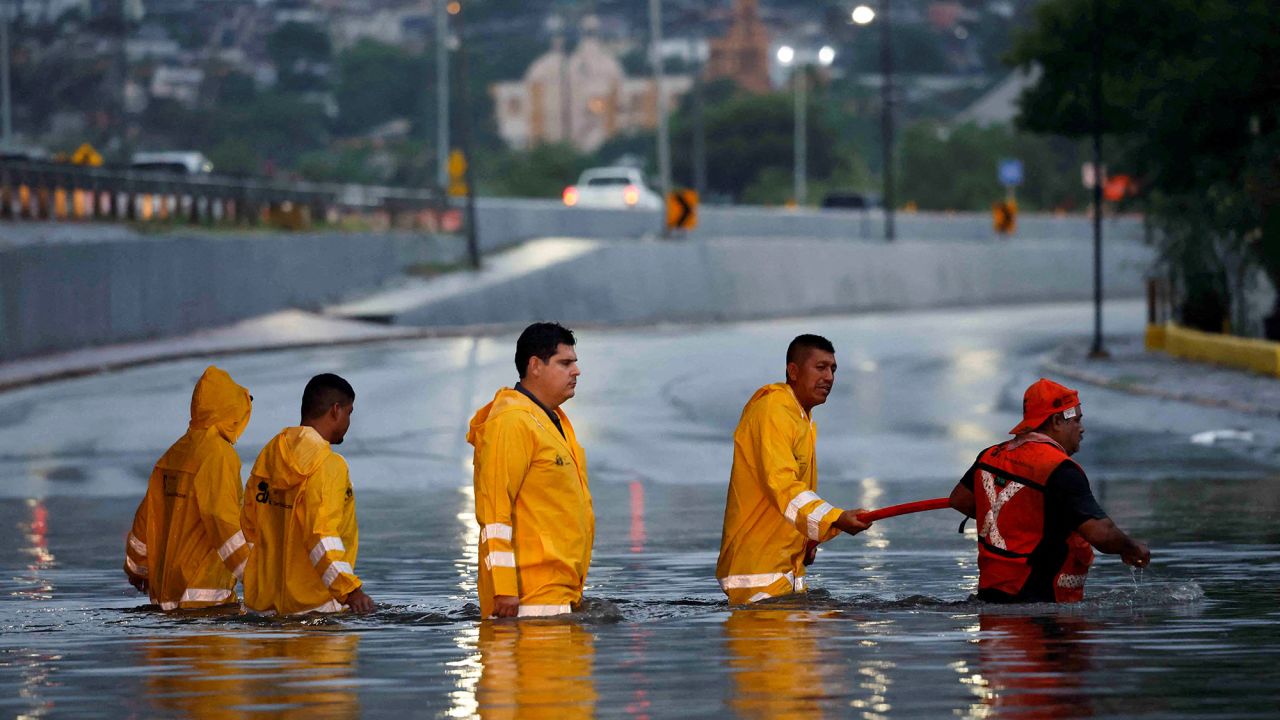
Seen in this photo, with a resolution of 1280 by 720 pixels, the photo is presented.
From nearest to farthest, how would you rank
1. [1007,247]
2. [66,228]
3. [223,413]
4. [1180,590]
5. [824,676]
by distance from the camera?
[824,676], [223,413], [1180,590], [66,228], [1007,247]

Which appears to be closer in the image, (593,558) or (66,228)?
(593,558)

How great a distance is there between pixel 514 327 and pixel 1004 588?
38.3 m

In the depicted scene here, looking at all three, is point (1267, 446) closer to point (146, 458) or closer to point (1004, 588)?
point (146, 458)

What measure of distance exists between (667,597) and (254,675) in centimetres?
363

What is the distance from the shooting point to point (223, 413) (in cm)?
1146

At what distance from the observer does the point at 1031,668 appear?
31.2 ft

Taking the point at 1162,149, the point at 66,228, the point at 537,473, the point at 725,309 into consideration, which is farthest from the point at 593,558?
the point at 725,309

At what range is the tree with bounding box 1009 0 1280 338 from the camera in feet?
108

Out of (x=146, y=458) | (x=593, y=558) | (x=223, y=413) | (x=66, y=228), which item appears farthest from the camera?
(x=66, y=228)

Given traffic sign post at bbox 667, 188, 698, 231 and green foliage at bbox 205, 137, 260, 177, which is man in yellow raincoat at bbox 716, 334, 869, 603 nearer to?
traffic sign post at bbox 667, 188, 698, 231

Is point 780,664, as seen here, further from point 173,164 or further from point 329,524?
point 173,164

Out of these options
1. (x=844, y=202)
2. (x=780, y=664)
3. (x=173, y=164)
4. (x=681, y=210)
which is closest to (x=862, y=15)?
(x=681, y=210)

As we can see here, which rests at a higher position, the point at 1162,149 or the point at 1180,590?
the point at 1162,149

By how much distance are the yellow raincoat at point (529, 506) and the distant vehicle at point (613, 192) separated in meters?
68.1
